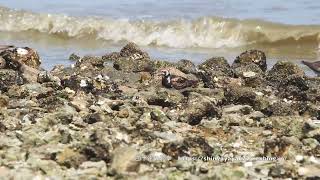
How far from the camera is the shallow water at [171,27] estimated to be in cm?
1327

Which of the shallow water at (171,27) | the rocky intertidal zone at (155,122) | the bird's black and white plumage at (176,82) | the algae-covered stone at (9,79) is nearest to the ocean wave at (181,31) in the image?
the shallow water at (171,27)

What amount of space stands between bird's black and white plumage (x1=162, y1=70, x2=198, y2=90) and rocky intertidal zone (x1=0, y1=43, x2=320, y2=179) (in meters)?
0.04

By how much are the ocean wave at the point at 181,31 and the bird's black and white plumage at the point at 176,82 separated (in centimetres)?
598

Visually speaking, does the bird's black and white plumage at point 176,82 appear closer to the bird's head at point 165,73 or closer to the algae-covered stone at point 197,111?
the bird's head at point 165,73

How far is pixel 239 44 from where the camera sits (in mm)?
14133

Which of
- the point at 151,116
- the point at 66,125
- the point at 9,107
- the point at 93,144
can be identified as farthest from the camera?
the point at 9,107

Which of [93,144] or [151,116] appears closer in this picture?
[93,144]

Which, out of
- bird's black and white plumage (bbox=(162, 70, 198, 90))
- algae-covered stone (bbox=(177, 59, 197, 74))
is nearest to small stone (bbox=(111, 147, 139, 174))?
bird's black and white plumage (bbox=(162, 70, 198, 90))

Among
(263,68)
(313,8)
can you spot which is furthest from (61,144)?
(313,8)

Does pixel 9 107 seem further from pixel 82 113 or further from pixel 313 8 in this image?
pixel 313 8

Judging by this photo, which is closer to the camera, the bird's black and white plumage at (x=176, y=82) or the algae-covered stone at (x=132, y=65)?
the bird's black and white plumage at (x=176, y=82)

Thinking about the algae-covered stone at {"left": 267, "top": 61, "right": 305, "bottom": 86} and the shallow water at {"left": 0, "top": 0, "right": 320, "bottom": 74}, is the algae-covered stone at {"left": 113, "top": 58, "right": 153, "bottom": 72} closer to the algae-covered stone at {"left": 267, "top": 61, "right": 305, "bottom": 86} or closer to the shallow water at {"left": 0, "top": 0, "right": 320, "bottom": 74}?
the algae-covered stone at {"left": 267, "top": 61, "right": 305, "bottom": 86}

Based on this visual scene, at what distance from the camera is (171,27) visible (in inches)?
595

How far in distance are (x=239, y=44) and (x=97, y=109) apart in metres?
8.27
